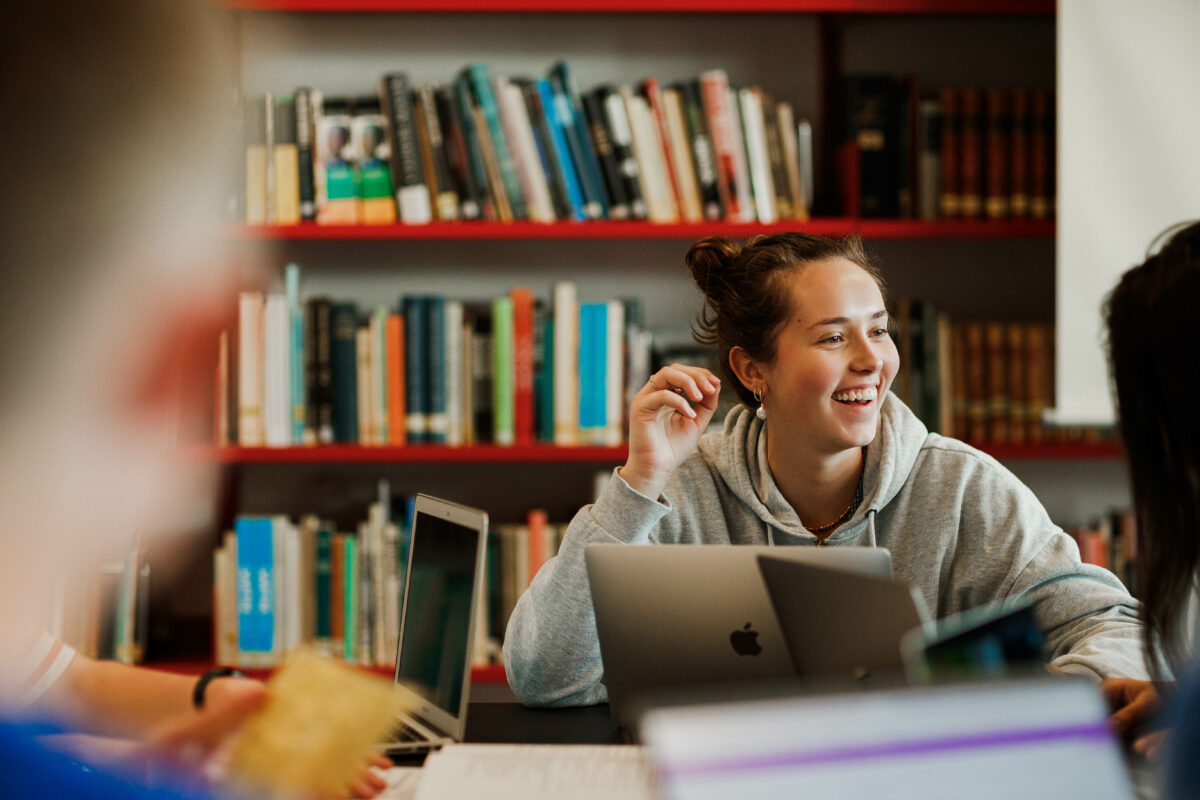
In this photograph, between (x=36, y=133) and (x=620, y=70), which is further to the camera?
(x=620, y=70)

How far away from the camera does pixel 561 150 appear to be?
2275 mm

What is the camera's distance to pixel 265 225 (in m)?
2.28

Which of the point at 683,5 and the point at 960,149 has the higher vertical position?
the point at 683,5

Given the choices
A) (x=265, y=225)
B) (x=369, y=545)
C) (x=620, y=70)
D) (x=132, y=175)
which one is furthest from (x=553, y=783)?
(x=620, y=70)

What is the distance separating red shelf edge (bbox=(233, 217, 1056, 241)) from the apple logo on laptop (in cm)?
131

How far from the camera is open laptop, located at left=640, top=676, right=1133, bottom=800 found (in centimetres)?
53

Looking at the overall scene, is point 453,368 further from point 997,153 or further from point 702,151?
point 997,153

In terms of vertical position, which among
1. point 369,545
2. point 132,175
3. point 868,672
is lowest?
point 369,545

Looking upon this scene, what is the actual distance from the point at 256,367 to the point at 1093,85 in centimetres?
187

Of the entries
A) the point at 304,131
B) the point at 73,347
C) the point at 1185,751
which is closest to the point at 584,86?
the point at 304,131

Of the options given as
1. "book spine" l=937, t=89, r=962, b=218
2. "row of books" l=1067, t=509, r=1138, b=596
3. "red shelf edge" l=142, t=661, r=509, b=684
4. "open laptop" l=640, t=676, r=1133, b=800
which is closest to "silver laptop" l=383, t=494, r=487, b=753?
"open laptop" l=640, t=676, r=1133, b=800

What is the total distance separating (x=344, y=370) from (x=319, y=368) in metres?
0.05

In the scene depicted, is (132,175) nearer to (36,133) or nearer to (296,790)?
(36,133)

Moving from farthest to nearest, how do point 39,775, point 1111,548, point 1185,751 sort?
point 1111,548
point 1185,751
point 39,775
